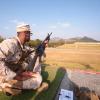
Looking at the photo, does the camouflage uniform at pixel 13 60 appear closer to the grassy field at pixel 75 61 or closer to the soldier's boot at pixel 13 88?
the soldier's boot at pixel 13 88

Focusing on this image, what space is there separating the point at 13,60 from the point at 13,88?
0.57 m

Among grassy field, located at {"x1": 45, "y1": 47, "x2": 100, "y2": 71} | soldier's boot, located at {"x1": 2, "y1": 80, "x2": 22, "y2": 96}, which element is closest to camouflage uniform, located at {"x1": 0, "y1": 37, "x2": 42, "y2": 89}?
soldier's boot, located at {"x1": 2, "y1": 80, "x2": 22, "y2": 96}

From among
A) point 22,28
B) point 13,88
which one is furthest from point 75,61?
point 13,88

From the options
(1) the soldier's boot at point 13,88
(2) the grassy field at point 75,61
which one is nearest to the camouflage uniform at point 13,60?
(1) the soldier's boot at point 13,88

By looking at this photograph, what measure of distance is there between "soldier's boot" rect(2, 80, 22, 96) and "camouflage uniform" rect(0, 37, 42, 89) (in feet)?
0.39

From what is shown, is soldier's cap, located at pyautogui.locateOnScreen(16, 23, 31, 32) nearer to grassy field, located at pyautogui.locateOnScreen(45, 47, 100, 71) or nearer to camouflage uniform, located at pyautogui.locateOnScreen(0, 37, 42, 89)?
camouflage uniform, located at pyautogui.locateOnScreen(0, 37, 42, 89)

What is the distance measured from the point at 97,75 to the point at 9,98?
19.0 ft

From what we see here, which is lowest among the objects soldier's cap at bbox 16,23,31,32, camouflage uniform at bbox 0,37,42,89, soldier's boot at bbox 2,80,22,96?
soldier's boot at bbox 2,80,22,96

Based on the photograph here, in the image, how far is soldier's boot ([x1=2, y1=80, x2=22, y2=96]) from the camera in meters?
4.09

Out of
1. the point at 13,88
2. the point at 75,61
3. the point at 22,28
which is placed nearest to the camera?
the point at 13,88

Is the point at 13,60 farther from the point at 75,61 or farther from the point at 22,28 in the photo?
the point at 75,61

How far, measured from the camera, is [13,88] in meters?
4.17

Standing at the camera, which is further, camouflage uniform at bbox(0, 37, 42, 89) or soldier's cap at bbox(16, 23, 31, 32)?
soldier's cap at bbox(16, 23, 31, 32)

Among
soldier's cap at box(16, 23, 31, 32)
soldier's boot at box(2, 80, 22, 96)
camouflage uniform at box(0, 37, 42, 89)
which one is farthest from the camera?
soldier's cap at box(16, 23, 31, 32)
